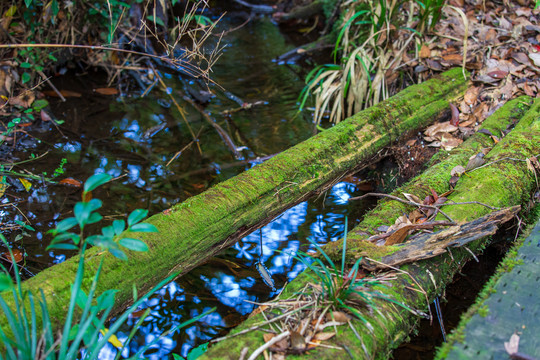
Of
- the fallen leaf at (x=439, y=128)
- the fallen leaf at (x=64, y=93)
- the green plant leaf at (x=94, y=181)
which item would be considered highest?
the green plant leaf at (x=94, y=181)

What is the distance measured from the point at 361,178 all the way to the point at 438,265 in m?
1.76

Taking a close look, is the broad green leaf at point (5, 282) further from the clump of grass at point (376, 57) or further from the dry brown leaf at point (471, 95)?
the dry brown leaf at point (471, 95)

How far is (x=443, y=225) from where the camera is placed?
191 cm

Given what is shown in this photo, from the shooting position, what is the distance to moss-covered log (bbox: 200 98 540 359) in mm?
1438

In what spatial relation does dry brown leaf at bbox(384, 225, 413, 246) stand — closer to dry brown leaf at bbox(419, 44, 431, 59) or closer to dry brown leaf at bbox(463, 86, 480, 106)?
dry brown leaf at bbox(463, 86, 480, 106)

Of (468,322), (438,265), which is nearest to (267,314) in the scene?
(468,322)

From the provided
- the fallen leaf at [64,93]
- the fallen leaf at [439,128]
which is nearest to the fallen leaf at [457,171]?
the fallen leaf at [439,128]

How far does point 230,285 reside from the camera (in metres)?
2.62

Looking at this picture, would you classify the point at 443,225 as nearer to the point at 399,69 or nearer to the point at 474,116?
the point at 474,116

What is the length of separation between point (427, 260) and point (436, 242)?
0.09m

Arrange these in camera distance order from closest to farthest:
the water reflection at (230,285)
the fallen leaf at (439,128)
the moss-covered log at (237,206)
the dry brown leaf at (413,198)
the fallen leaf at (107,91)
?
1. the moss-covered log at (237,206)
2. the dry brown leaf at (413,198)
3. the water reflection at (230,285)
4. the fallen leaf at (439,128)
5. the fallen leaf at (107,91)

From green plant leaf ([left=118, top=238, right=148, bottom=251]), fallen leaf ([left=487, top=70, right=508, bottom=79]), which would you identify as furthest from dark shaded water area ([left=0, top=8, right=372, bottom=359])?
fallen leaf ([left=487, top=70, right=508, bottom=79])

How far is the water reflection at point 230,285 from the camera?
2.30m

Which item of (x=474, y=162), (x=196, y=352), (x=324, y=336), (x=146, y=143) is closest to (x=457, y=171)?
(x=474, y=162)
